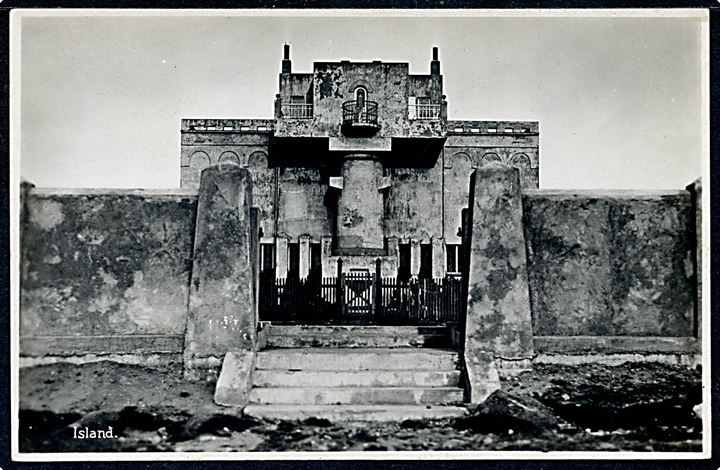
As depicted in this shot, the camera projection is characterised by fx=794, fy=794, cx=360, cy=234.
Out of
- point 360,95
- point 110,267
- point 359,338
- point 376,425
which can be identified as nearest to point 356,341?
point 359,338

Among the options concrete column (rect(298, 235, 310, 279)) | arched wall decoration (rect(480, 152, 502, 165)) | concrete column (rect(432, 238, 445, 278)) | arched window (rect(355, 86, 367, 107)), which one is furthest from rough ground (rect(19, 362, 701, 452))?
arched wall decoration (rect(480, 152, 502, 165))

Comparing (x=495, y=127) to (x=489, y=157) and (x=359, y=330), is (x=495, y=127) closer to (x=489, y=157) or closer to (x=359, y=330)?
(x=489, y=157)

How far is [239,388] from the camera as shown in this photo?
936 cm

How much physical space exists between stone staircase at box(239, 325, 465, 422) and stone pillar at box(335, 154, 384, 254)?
54.0 feet

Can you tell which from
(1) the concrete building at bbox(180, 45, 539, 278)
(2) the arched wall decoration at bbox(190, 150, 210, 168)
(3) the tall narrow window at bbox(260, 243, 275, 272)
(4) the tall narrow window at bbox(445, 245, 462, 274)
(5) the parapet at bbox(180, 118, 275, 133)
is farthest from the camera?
(5) the parapet at bbox(180, 118, 275, 133)

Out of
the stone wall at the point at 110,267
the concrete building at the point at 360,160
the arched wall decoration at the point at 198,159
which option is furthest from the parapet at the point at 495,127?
the stone wall at the point at 110,267

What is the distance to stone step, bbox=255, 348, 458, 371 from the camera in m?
9.97

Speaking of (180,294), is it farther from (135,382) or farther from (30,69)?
(30,69)

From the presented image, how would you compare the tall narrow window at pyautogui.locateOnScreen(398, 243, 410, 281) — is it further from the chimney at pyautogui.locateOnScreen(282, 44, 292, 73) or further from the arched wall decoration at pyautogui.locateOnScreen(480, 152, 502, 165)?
the chimney at pyautogui.locateOnScreen(282, 44, 292, 73)

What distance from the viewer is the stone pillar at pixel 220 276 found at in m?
10.0

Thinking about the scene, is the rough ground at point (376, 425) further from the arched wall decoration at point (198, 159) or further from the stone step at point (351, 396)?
the arched wall decoration at point (198, 159)

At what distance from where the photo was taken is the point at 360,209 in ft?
89.2

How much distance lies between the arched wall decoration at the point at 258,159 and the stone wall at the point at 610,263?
24.3m

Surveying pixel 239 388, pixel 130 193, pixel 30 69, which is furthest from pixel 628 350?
pixel 30 69
